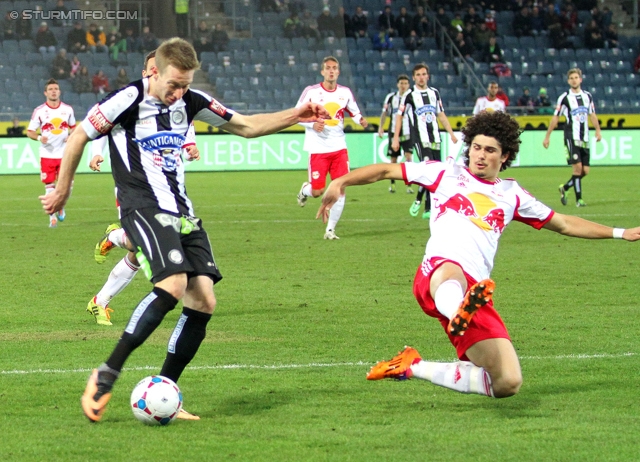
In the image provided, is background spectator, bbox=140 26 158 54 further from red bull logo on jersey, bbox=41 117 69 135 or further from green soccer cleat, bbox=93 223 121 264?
green soccer cleat, bbox=93 223 121 264

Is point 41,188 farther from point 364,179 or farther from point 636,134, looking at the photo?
point 364,179

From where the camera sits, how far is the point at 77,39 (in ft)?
109

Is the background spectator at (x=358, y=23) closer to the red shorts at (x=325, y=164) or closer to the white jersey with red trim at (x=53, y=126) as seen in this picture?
the white jersey with red trim at (x=53, y=126)

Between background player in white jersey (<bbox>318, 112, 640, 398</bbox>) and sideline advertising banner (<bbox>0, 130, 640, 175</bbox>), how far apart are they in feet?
72.4

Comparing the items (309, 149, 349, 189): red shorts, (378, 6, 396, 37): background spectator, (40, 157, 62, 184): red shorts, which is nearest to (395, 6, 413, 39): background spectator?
(378, 6, 396, 37): background spectator

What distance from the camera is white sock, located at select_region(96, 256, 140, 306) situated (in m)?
7.97

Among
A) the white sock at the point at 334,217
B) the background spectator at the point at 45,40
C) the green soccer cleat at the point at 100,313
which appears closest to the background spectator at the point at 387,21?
the background spectator at the point at 45,40

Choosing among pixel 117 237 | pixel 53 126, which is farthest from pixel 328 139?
pixel 117 237

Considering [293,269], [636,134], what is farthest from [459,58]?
[293,269]

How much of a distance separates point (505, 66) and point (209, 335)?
29.7 m

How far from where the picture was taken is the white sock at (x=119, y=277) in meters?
7.97

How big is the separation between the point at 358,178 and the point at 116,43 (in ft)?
94.5

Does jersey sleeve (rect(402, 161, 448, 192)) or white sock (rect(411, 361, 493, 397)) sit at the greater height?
jersey sleeve (rect(402, 161, 448, 192))

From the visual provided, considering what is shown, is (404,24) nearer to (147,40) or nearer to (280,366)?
(147,40)
